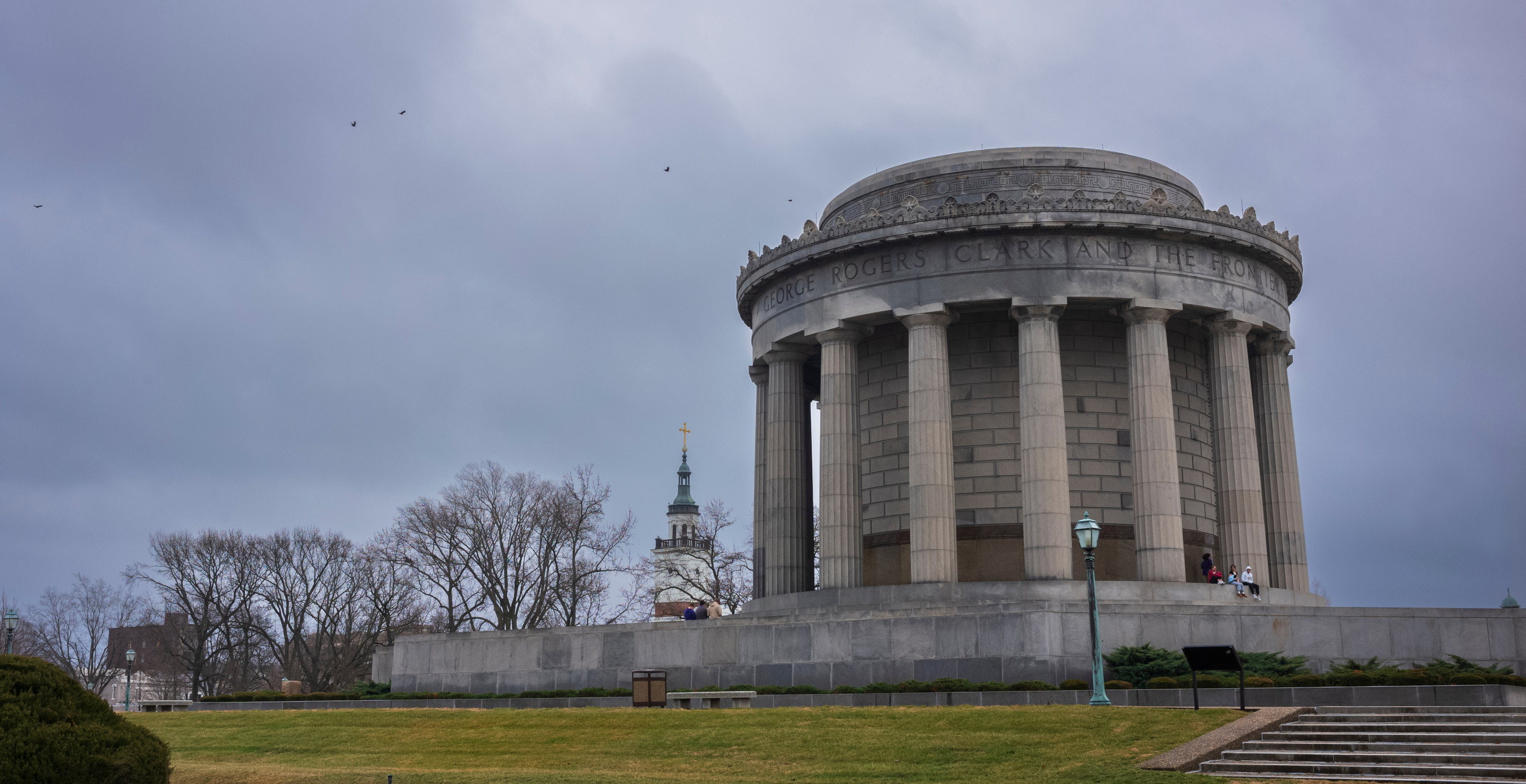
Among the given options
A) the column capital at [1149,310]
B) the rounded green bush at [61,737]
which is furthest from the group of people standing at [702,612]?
the rounded green bush at [61,737]

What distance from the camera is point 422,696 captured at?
1497 inches

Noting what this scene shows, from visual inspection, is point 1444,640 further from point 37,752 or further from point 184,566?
point 184,566

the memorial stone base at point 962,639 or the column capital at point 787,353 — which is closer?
the memorial stone base at point 962,639

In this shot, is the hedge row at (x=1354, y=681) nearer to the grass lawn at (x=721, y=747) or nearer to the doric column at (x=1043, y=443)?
the grass lawn at (x=721, y=747)

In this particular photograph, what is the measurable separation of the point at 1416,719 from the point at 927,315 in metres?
20.1

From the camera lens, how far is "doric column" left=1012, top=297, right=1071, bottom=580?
38.2 metres

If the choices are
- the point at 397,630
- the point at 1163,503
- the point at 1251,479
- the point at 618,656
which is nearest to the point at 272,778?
the point at 618,656

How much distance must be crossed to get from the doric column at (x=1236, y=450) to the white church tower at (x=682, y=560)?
52.9 feet

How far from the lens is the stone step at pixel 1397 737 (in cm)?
2128

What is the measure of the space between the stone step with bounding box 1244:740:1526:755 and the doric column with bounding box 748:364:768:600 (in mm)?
26497

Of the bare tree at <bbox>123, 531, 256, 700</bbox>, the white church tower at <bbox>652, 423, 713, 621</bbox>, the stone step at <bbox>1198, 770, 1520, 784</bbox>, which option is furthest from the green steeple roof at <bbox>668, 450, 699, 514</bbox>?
the stone step at <bbox>1198, 770, 1520, 784</bbox>

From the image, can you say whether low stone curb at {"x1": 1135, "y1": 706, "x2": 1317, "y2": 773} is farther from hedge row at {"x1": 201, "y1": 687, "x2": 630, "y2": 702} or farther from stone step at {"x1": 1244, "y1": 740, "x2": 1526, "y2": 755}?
hedge row at {"x1": 201, "y1": 687, "x2": 630, "y2": 702}

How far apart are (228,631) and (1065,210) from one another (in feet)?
195

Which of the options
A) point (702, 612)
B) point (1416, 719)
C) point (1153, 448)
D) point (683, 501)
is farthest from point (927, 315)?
point (683, 501)
